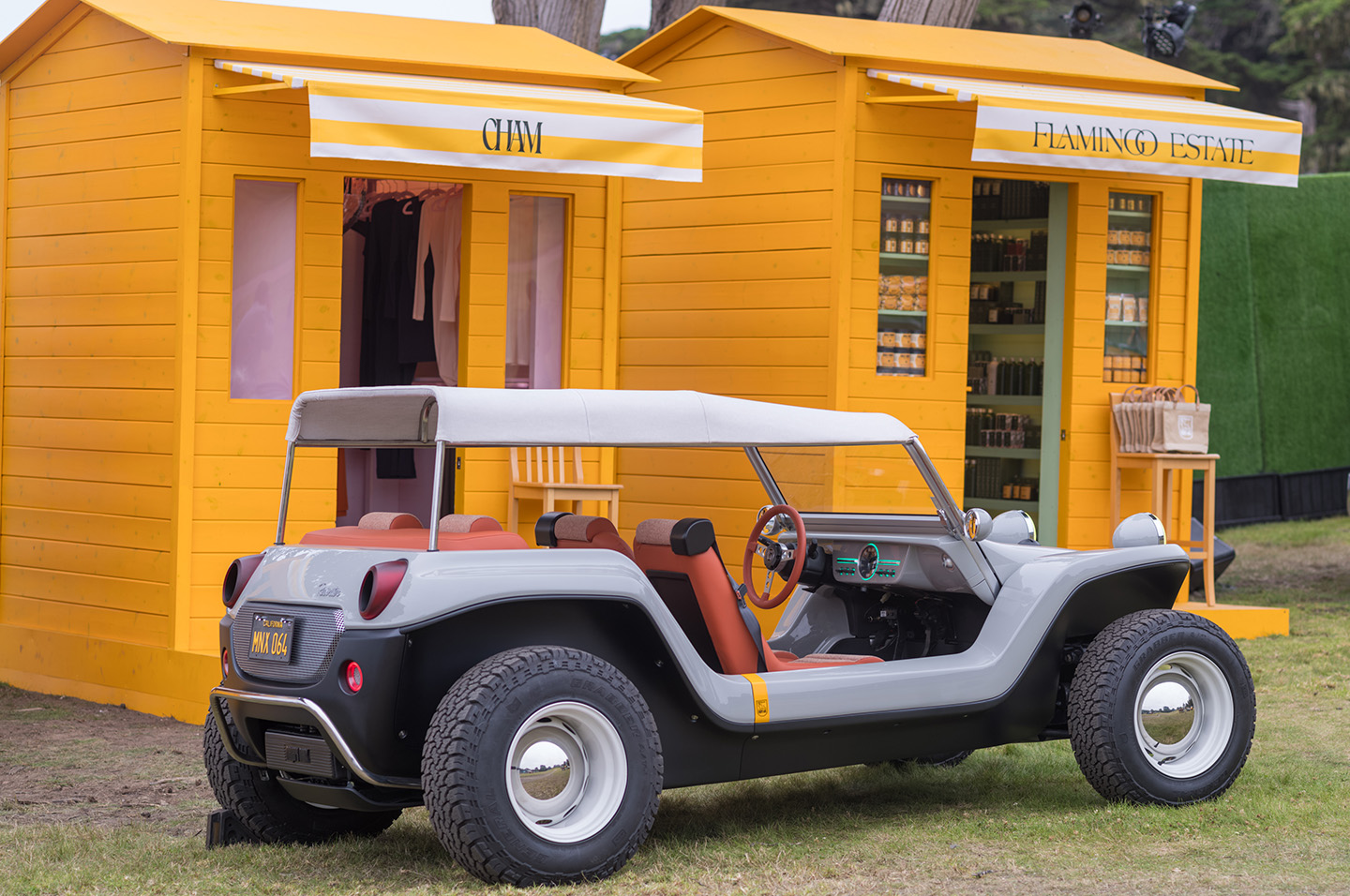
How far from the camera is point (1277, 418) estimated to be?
15969 mm

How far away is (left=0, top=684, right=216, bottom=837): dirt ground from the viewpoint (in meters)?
5.71

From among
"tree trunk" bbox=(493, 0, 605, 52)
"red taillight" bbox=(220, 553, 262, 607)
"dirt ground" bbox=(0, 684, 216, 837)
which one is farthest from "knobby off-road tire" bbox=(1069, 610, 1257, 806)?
"tree trunk" bbox=(493, 0, 605, 52)

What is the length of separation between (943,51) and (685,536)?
16.6 ft

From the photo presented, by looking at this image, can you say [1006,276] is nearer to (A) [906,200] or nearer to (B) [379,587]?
→ (A) [906,200]

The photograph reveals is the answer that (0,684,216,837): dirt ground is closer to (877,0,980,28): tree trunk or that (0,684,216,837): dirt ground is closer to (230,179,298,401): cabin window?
(230,179,298,401): cabin window

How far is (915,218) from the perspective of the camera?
915 centimetres

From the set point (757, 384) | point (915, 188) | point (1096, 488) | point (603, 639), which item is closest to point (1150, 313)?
point (1096, 488)

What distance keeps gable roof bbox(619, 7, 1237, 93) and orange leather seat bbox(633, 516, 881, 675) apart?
4.39 meters

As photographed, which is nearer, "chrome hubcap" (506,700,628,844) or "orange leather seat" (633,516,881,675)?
"chrome hubcap" (506,700,628,844)

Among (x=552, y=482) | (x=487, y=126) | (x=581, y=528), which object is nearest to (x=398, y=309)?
(x=552, y=482)

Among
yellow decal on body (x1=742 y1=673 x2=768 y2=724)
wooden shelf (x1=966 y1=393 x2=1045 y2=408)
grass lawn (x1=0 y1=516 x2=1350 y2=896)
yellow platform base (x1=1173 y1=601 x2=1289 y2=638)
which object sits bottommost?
grass lawn (x1=0 y1=516 x2=1350 y2=896)

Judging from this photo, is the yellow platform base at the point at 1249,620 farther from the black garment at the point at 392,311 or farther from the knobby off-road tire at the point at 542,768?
the knobby off-road tire at the point at 542,768

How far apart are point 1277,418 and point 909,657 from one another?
11.7 m

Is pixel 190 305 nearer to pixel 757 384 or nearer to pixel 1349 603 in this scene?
pixel 757 384
